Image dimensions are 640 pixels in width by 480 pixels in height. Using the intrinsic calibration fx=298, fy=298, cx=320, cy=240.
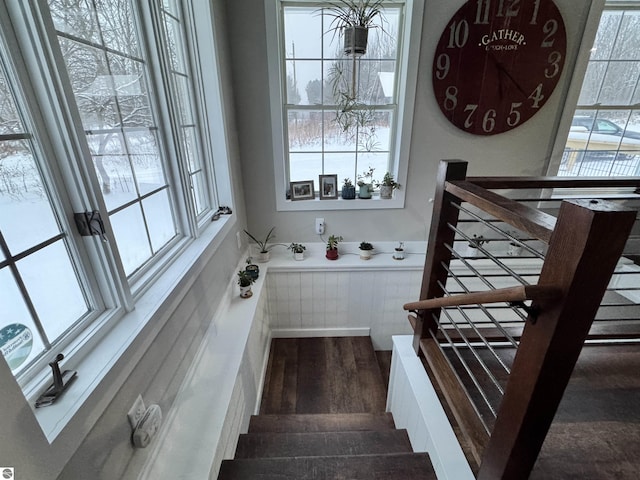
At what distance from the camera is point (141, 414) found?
3.39 feet

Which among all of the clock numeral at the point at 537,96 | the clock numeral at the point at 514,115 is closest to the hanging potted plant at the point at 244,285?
the clock numeral at the point at 514,115

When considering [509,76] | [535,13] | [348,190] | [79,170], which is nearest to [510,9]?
[535,13]

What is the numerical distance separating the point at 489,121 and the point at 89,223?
2765 millimetres

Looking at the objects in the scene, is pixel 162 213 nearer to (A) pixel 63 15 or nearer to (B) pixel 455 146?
(A) pixel 63 15

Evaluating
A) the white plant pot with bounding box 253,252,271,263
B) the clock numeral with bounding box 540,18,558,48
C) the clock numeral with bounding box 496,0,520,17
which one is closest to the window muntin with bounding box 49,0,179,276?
the white plant pot with bounding box 253,252,271,263

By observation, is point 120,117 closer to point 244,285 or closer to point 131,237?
point 131,237

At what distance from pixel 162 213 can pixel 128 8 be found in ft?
2.83

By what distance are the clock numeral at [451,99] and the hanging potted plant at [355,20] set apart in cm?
72

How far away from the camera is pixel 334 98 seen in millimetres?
2420

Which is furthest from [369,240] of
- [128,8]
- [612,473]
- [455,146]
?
[128,8]

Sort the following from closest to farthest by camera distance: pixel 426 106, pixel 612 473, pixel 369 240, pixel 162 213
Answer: pixel 612 473
pixel 162 213
pixel 426 106
pixel 369 240

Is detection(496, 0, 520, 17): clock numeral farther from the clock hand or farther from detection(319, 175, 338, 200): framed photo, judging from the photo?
detection(319, 175, 338, 200): framed photo

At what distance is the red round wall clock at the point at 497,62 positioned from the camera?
7.15 feet

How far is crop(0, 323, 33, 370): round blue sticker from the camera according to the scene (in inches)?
27.6
